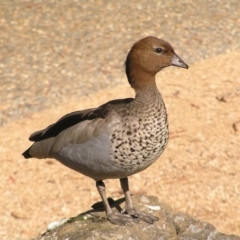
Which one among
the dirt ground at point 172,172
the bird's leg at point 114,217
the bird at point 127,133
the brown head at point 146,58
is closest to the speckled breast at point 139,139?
the bird at point 127,133

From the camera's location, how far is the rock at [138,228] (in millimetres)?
5152

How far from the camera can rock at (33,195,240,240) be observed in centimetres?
515

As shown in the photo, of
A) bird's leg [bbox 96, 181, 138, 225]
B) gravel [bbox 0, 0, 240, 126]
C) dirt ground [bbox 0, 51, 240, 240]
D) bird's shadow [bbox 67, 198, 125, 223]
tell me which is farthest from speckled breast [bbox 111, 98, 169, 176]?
gravel [bbox 0, 0, 240, 126]

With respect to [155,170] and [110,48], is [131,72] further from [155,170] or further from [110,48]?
[110,48]

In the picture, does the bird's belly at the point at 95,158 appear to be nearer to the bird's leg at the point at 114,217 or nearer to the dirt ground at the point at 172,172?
the bird's leg at the point at 114,217

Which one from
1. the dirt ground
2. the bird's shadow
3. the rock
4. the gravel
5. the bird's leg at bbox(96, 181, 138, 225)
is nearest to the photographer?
the rock

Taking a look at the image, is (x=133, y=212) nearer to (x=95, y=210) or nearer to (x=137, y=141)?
(x=95, y=210)

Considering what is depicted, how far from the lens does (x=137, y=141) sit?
16.4ft

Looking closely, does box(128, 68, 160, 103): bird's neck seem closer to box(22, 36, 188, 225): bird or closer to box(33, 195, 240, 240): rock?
box(22, 36, 188, 225): bird

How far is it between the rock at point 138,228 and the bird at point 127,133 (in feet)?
0.32

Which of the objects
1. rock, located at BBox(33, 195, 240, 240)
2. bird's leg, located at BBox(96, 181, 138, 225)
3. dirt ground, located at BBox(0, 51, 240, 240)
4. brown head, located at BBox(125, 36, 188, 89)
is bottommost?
dirt ground, located at BBox(0, 51, 240, 240)

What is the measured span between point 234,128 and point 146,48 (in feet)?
12.1

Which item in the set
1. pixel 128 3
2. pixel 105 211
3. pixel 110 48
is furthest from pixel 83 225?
pixel 128 3

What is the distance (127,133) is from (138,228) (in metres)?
0.86
